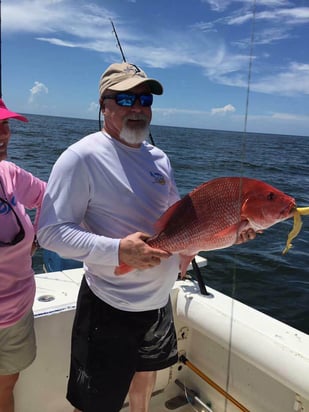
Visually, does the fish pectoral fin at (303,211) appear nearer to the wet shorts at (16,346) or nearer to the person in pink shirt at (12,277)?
the person in pink shirt at (12,277)

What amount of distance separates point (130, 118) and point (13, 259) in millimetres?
880

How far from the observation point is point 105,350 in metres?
2.00

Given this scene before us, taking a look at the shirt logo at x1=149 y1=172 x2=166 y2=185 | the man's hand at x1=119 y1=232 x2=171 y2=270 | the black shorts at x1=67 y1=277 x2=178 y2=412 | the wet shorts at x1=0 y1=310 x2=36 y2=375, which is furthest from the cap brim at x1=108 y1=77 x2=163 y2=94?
the wet shorts at x1=0 y1=310 x2=36 y2=375

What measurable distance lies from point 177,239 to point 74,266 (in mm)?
2529

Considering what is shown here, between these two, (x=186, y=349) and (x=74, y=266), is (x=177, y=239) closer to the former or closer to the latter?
(x=186, y=349)

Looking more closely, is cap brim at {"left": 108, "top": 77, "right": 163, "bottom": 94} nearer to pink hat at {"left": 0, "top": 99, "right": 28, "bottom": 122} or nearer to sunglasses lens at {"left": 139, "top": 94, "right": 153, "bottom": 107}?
sunglasses lens at {"left": 139, "top": 94, "right": 153, "bottom": 107}

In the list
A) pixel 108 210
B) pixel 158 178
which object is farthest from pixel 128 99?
pixel 108 210

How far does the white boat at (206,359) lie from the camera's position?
7.65 feet

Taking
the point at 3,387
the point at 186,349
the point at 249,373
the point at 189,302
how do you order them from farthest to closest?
the point at 186,349, the point at 189,302, the point at 249,373, the point at 3,387

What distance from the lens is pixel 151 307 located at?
202 cm

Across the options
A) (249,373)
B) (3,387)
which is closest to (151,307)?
(3,387)

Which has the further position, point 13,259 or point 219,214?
point 13,259

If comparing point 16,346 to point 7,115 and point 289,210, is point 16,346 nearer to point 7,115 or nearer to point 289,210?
point 7,115

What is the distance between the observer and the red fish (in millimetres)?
1830
